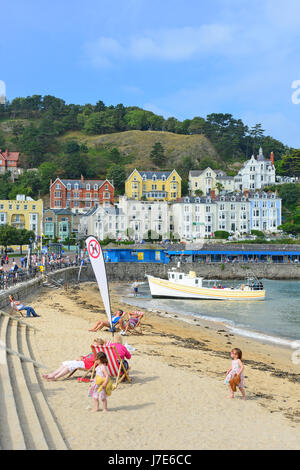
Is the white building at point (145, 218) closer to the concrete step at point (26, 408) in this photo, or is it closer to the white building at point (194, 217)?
the white building at point (194, 217)

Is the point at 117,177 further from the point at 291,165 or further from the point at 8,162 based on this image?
the point at 291,165

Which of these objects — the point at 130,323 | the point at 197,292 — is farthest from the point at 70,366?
the point at 197,292

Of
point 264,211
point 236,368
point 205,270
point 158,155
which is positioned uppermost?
point 158,155

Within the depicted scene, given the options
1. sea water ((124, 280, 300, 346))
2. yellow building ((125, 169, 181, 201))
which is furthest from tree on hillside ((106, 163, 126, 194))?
sea water ((124, 280, 300, 346))

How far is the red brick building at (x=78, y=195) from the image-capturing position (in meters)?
100

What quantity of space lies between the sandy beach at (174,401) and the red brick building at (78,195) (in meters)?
83.1

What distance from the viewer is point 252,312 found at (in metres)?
35.0

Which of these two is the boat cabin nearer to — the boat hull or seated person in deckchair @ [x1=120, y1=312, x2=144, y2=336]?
the boat hull

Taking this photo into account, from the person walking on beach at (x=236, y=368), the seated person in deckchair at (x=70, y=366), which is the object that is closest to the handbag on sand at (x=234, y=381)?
the person walking on beach at (x=236, y=368)

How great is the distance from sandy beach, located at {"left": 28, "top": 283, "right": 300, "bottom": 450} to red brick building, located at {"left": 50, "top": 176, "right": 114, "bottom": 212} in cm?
8306

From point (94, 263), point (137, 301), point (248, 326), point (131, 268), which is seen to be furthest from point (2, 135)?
point (94, 263)

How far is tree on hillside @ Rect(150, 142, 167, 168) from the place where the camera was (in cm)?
14400

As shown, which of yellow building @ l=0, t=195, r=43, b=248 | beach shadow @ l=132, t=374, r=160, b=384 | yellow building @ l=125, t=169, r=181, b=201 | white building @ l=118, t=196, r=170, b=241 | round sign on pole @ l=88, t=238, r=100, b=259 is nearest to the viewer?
beach shadow @ l=132, t=374, r=160, b=384

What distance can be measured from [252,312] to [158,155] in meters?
114
